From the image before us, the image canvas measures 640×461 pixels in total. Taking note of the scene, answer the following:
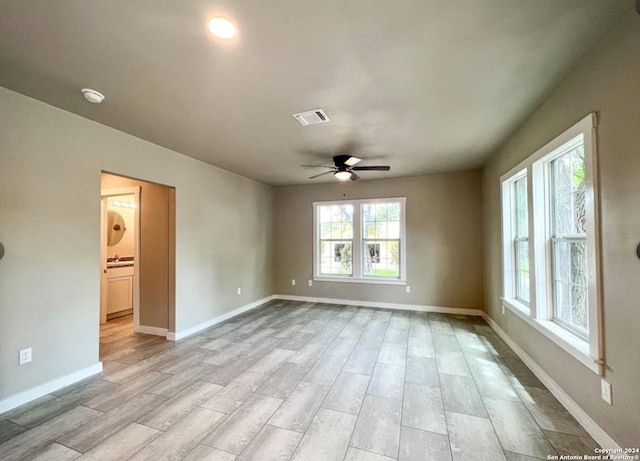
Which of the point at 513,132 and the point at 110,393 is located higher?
the point at 513,132

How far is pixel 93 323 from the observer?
9.45 feet

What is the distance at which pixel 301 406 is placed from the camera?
225cm

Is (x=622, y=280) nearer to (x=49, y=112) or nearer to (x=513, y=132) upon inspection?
(x=513, y=132)

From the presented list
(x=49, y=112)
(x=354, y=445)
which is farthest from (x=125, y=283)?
(x=354, y=445)

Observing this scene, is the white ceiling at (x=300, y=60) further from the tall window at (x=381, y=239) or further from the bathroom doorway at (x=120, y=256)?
the tall window at (x=381, y=239)

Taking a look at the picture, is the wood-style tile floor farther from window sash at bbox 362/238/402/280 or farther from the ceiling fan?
the ceiling fan

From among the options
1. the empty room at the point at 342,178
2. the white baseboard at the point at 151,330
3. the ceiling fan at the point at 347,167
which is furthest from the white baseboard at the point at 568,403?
the white baseboard at the point at 151,330

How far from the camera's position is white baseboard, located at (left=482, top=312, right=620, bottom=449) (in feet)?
5.79

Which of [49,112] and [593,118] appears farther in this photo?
[49,112]

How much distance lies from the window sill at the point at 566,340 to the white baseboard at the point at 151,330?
15.2 ft

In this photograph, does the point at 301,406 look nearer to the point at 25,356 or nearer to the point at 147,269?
the point at 25,356

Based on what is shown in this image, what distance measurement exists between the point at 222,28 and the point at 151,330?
13.7 ft

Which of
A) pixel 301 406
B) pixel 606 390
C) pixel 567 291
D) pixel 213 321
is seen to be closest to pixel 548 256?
pixel 567 291

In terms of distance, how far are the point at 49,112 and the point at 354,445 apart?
3.82m
